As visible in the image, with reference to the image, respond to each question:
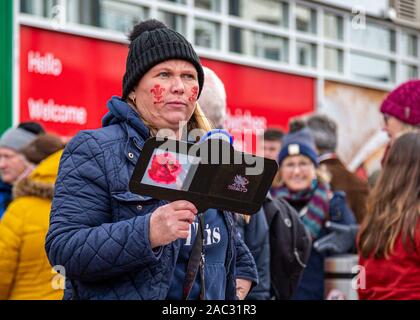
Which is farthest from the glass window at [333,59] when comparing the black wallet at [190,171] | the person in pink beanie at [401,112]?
the black wallet at [190,171]

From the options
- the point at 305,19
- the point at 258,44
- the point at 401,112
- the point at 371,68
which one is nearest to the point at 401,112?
the point at 401,112

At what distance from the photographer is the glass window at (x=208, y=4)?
32.9 feet

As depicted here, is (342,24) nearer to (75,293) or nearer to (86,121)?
(86,121)

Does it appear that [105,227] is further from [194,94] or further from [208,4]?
[208,4]

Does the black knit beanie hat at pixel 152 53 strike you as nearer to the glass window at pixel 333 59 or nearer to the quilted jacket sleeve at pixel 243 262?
the quilted jacket sleeve at pixel 243 262

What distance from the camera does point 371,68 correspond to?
12.9 meters

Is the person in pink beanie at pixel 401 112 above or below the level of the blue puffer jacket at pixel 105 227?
above

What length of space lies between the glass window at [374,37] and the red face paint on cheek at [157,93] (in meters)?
10.0

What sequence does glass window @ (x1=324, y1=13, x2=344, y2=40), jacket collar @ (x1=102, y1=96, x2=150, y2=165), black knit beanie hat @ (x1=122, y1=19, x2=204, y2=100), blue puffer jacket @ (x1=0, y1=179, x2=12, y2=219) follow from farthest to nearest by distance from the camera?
glass window @ (x1=324, y1=13, x2=344, y2=40)
blue puffer jacket @ (x1=0, y1=179, x2=12, y2=219)
black knit beanie hat @ (x1=122, y1=19, x2=204, y2=100)
jacket collar @ (x1=102, y1=96, x2=150, y2=165)

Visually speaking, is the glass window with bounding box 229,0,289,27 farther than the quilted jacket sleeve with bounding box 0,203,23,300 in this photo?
Yes

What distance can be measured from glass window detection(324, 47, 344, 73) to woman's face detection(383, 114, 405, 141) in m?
6.64

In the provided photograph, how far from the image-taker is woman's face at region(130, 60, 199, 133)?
2.70 m

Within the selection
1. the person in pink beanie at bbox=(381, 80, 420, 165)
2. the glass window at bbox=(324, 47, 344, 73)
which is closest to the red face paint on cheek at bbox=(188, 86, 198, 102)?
the person in pink beanie at bbox=(381, 80, 420, 165)

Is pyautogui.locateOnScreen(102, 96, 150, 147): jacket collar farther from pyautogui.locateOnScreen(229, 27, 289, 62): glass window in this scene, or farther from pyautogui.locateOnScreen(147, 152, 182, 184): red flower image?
pyautogui.locateOnScreen(229, 27, 289, 62): glass window
